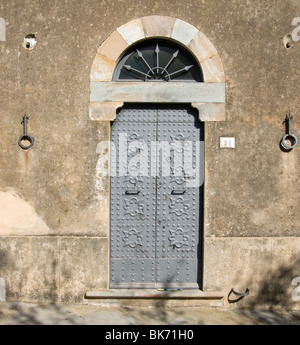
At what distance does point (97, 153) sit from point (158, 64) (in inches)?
58.7

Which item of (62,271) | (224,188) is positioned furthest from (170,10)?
(62,271)

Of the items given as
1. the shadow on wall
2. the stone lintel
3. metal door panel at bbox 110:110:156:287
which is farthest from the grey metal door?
the shadow on wall

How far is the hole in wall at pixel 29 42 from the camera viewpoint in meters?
5.22

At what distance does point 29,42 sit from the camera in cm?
523

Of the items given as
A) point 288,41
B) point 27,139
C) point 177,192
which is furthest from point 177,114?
point 27,139

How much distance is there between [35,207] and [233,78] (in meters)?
3.19

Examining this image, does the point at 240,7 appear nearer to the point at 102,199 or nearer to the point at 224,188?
the point at 224,188

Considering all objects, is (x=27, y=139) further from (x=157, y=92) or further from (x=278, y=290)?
(x=278, y=290)

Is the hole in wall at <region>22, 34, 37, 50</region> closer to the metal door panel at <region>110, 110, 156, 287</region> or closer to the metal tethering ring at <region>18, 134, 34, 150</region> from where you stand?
the metal tethering ring at <region>18, 134, 34, 150</region>

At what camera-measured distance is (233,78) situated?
524 cm

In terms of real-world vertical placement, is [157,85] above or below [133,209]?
above

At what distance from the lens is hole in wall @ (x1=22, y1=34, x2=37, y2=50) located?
5.22 m

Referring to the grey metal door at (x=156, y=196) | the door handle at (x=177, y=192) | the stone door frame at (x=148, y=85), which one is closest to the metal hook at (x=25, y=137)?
the stone door frame at (x=148, y=85)

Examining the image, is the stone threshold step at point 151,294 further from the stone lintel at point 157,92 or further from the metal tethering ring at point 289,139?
the stone lintel at point 157,92
